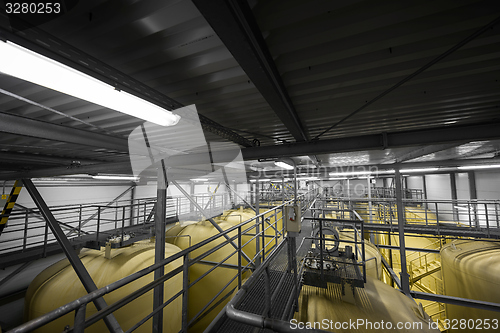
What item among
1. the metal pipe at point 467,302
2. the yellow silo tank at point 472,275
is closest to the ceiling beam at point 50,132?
the metal pipe at point 467,302

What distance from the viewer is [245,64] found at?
50.6 inches

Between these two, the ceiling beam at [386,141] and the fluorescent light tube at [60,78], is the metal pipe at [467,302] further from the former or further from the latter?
the fluorescent light tube at [60,78]

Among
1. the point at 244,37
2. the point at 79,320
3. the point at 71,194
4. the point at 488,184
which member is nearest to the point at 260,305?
the point at 79,320

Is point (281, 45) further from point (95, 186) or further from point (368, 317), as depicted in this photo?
point (95, 186)

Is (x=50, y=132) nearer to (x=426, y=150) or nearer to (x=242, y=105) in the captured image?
(x=242, y=105)

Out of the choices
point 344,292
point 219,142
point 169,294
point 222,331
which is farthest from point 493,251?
point 169,294

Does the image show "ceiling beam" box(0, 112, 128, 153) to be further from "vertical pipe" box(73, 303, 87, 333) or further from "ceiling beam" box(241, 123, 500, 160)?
"ceiling beam" box(241, 123, 500, 160)

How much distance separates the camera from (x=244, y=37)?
107 cm

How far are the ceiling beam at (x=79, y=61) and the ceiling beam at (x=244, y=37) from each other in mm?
1095

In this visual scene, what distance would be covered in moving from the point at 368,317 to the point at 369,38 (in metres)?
2.75

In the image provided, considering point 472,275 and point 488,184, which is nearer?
point 472,275

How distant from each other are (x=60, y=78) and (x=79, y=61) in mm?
372

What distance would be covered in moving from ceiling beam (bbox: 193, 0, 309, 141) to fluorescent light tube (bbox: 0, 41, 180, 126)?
3.20 ft

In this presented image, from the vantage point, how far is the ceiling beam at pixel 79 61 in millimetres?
1219
